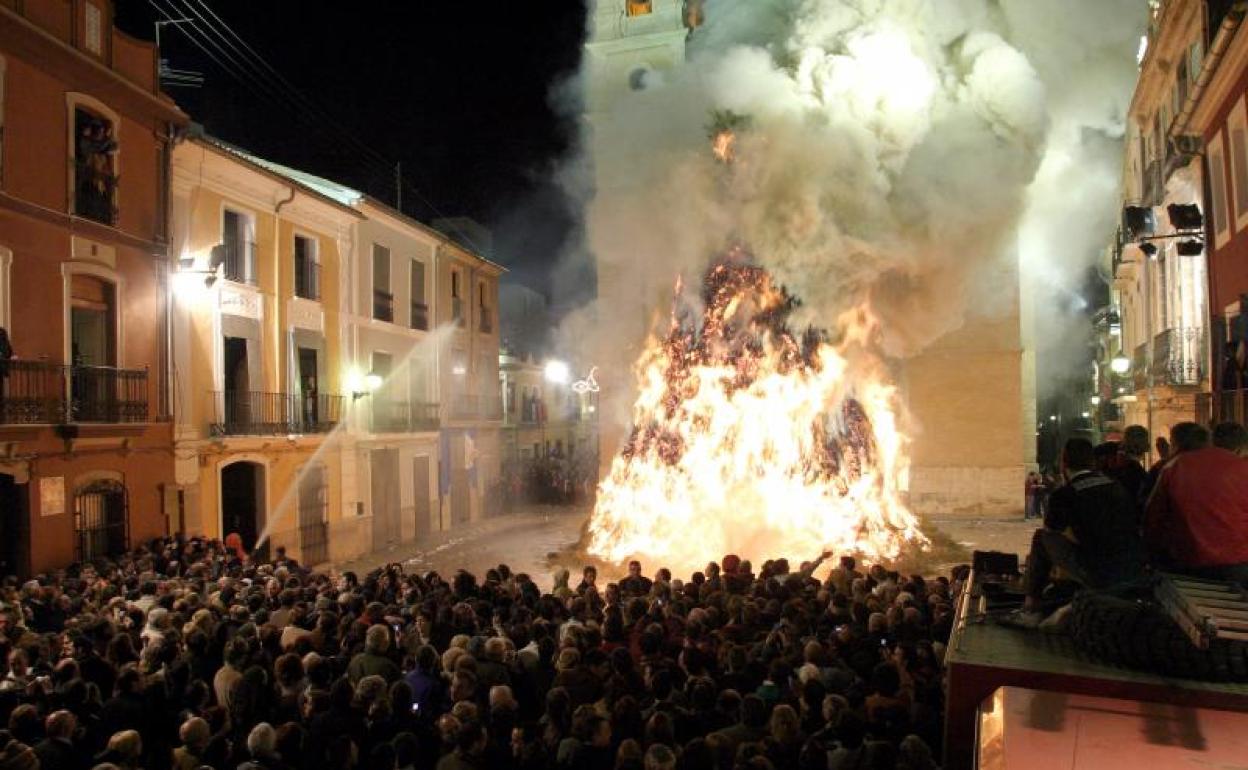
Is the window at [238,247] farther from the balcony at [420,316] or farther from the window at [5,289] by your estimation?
the balcony at [420,316]

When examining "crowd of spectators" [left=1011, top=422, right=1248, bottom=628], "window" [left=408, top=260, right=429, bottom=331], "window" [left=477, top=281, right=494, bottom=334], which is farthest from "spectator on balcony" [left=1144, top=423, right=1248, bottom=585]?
"window" [left=477, top=281, right=494, bottom=334]

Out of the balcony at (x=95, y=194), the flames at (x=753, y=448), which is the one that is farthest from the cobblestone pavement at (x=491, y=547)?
the balcony at (x=95, y=194)

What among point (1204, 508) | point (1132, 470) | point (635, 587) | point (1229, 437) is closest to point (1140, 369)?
point (1132, 470)

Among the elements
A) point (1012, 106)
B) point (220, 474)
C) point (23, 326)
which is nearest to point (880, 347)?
point (1012, 106)

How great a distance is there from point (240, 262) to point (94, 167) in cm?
447

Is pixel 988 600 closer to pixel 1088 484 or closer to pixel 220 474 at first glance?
pixel 1088 484

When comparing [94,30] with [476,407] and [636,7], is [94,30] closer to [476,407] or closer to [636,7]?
[636,7]

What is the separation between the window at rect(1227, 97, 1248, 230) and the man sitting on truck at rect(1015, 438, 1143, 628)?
32.5ft

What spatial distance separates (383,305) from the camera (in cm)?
2600

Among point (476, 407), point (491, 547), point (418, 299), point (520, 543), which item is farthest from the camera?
point (476, 407)

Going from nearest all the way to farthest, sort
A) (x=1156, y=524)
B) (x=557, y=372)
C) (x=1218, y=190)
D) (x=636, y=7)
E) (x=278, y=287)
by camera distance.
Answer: (x=1156, y=524) < (x=1218, y=190) < (x=278, y=287) < (x=636, y=7) < (x=557, y=372)

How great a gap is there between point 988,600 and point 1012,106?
13268 mm

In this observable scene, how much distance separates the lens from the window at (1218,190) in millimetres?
14266

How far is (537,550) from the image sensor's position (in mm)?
21516
